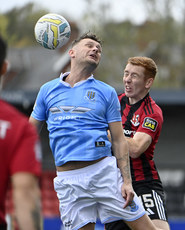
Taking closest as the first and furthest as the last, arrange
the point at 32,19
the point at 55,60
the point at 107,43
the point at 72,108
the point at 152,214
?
the point at 72,108
the point at 152,214
the point at 55,60
the point at 107,43
the point at 32,19

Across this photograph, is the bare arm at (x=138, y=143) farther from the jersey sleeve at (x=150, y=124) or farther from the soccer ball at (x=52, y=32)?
the soccer ball at (x=52, y=32)

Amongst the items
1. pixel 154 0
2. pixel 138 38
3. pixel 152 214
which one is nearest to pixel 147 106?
pixel 152 214

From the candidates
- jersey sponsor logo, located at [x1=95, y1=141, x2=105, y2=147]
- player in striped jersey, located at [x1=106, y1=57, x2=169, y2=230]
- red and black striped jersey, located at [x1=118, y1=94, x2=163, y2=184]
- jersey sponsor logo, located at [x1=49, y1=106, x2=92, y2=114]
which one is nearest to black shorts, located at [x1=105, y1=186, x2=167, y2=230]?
player in striped jersey, located at [x1=106, y1=57, x2=169, y2=230]

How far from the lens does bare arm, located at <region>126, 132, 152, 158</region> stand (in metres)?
5.74

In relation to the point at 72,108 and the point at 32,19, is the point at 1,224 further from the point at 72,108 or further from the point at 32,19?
the point at 32,19

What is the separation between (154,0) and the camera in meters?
37.7

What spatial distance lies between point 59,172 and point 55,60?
3094cm

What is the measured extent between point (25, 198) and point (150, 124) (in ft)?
9.59

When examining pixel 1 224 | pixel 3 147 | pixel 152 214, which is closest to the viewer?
pixel 3 147

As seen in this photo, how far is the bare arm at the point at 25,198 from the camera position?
3.20 m

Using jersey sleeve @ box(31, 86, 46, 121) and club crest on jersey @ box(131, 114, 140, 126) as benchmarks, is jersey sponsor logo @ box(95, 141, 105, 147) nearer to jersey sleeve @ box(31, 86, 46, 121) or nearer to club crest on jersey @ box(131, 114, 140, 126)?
jersey sleeve @ box(31, 86, 46, 121)

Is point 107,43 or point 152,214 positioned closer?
point 152,214

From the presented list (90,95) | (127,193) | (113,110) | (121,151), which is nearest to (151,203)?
(127,193)

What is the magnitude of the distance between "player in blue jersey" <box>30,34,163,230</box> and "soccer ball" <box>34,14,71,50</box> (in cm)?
92
